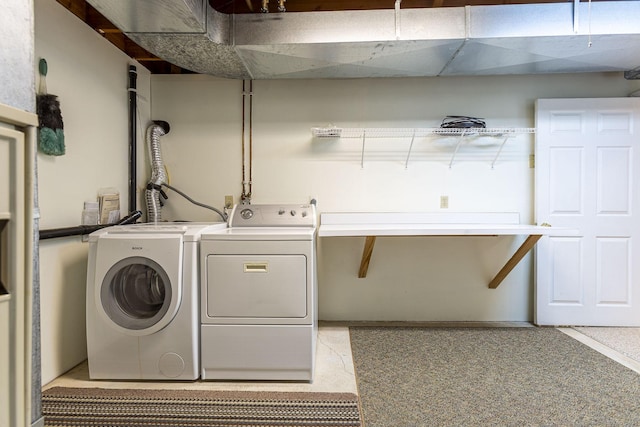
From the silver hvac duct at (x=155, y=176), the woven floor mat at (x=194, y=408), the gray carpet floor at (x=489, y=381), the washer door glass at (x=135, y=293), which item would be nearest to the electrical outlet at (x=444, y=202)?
the gray carpet floor at (x=489, y=381)

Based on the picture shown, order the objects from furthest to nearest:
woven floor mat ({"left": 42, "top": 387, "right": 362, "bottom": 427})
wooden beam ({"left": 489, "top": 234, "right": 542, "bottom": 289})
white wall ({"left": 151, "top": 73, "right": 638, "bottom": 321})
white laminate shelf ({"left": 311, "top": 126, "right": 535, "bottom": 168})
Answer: white wall ({"left": 151, "top": 73, "right": 638, "bottom": 321}) < white laminate shelf ({"left": 311, "top": 126, "right": 535, "bottom": 168}) < wooden beam ({"left": 489, "top": 234, "right": 542, "bottom": 289}) < woven floor mat ({"left": 42, "top": 387, "right": 362, "bottom": 427})

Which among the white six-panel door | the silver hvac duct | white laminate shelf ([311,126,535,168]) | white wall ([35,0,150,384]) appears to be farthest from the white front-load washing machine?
the white six-panel door

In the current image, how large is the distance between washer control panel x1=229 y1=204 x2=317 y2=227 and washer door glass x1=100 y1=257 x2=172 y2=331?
70 centimetres

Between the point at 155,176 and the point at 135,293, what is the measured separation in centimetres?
107

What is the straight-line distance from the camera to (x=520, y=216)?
8.59ft

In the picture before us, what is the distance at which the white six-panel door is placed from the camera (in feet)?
8.23

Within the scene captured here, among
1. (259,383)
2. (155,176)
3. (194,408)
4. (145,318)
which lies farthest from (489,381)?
(155,176)

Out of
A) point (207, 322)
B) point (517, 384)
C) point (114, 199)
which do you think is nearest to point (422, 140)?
point (517, 384)

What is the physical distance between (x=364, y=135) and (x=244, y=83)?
1137 millimetres

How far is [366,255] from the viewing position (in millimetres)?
2422

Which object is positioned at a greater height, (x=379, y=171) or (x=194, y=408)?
(x=379, y=171)

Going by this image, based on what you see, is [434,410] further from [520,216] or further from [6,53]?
[6,53]

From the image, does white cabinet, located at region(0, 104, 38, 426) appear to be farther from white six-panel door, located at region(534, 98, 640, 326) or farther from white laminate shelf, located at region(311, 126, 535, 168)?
white six-panel door, located at region(534, 98, 640, 326)

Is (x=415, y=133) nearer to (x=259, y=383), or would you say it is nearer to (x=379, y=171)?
(x=379, y=171)
